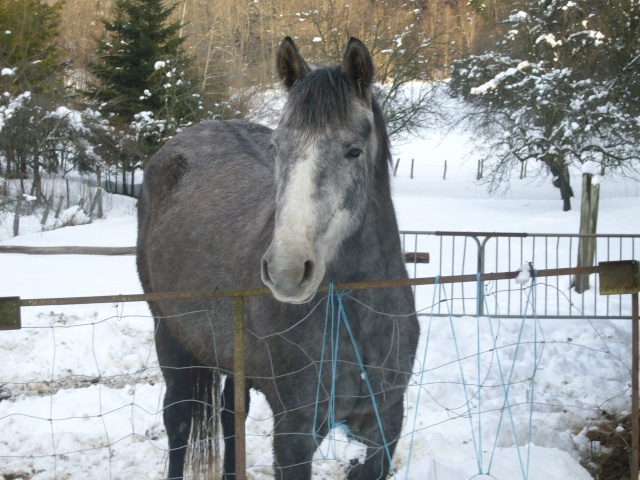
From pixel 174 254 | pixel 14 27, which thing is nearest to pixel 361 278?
pixel 174 254

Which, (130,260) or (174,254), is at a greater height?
(174,254)

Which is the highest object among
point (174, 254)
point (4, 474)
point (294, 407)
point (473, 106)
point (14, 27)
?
point (14, 27)

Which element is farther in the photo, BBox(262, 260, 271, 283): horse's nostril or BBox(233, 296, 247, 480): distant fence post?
BBox(233, 296, 247, 480): distant fence post

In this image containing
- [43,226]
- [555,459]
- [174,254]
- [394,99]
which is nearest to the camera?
[174,254]

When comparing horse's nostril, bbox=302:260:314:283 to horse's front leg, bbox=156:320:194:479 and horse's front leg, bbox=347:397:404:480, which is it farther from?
horse's front leg, bbox=156:320:194:479

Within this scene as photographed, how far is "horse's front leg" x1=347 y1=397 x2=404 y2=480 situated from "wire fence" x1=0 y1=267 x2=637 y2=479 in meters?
0.38

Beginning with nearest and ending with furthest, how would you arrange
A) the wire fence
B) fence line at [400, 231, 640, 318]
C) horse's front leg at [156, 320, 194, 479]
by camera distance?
horse's front leg at [156, 320, 194, 479]
the wire fence
fence line at [400, 231, 640, 318]

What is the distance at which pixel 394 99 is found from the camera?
18.0 metres

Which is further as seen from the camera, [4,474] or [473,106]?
[473,106]

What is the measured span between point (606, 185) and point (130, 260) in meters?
17.4

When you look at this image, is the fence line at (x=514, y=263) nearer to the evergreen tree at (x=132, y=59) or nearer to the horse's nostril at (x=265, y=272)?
the horse's nostril at (x=265, y=272)

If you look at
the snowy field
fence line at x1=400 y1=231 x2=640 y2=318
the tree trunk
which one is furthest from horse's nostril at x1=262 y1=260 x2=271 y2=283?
the tree trunk

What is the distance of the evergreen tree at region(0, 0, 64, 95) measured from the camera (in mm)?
21344

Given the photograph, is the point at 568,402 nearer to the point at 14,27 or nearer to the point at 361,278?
the point at 361,278
